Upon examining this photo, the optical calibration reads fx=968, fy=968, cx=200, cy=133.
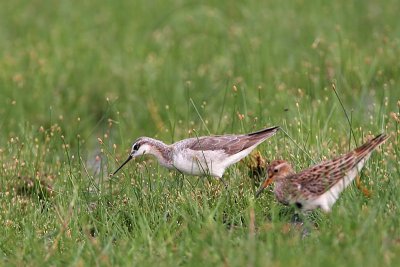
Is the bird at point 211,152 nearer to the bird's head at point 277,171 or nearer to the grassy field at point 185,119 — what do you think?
the grassy field at point 185,119

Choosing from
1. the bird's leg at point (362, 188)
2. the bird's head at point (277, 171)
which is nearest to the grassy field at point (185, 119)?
the bird's leg at point (362, 188)

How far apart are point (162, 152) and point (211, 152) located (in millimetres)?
552

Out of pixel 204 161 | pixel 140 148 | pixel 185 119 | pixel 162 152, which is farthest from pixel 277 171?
pixel 185 119

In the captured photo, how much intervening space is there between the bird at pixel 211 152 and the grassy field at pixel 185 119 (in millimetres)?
162

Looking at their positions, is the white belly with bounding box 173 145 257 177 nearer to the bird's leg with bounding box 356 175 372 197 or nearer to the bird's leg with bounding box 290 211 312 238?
the bird's leg with bounding box 290 211 312 238

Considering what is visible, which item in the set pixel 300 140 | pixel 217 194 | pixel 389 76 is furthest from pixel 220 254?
pixel 389 76

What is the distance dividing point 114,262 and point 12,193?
2552 mm

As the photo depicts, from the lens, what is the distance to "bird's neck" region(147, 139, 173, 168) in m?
9.27

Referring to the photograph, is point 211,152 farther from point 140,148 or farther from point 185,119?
point 185,119

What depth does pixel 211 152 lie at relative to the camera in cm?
906

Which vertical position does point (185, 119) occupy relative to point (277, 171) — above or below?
below

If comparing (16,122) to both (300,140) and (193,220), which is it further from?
(193,220)

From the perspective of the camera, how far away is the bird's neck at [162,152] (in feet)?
30.4

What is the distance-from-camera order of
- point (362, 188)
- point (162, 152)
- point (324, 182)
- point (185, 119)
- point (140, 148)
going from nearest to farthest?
point (324, 182) → point (362, 188) → point (162, 152) → point (140, 148) → point (185, 119)
